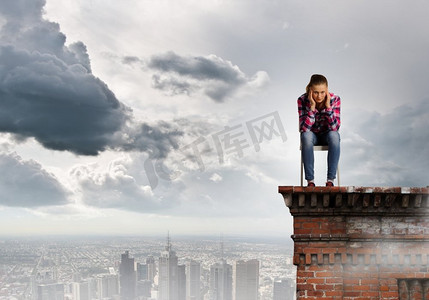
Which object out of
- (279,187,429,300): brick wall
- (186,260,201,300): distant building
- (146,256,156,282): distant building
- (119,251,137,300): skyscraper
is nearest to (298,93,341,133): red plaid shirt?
(279,187,429,300): brick wall

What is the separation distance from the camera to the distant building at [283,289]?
99.2ft

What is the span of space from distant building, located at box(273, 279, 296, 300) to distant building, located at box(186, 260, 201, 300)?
13.5m

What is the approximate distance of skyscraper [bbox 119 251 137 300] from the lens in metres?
46.6

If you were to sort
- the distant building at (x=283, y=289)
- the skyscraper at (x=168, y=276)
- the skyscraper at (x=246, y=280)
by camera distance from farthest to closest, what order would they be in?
the skyscraper at (x=168, y=276), the skyscraper at (x=246, y=280), the distant building at (x=283, y=289)

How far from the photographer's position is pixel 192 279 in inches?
1759

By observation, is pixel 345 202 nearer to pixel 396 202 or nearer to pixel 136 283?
pixel 396 202

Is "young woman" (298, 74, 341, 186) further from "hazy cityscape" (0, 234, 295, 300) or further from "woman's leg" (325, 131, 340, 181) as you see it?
"hazy cityscape" (0, 234, 295, 300)

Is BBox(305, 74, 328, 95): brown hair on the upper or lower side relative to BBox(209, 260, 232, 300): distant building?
upper

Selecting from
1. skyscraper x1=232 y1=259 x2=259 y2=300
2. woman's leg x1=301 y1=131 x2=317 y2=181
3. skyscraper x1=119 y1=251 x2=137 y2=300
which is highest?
woman's leg x1=301 y1=131 x2=317 y2=181

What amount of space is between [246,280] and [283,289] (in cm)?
465

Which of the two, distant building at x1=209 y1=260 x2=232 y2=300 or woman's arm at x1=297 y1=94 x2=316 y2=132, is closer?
woman's arm at x1=297 y1=94 x2=316 y2=132

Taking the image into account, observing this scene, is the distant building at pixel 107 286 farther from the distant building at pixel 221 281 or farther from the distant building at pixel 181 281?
the distant building at pixel 221 281

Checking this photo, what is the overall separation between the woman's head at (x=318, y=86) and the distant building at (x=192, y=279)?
128ft

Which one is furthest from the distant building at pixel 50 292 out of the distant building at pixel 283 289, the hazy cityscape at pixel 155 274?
the distant building at pixel 283 289
